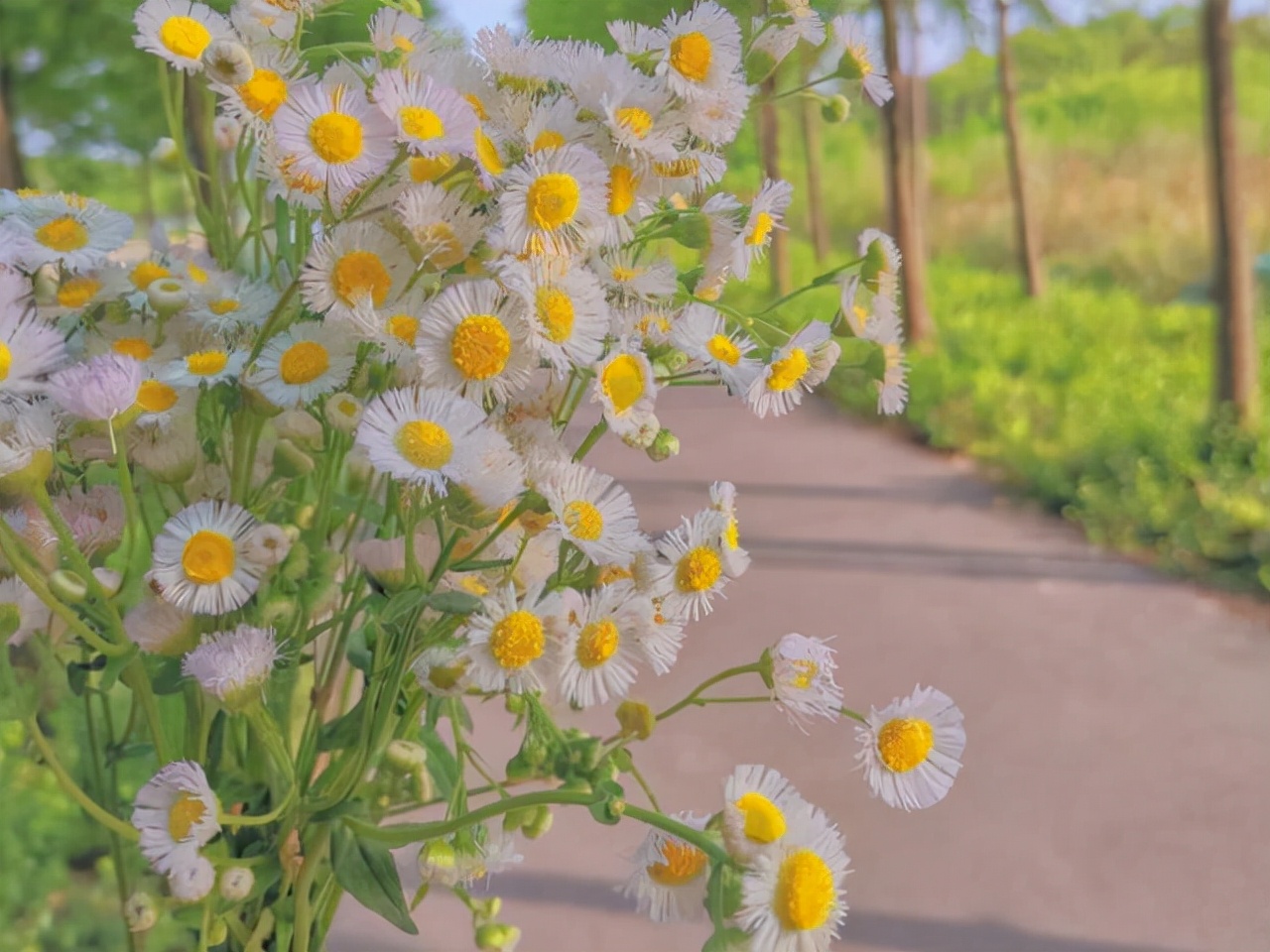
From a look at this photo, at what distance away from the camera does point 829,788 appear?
78 cm

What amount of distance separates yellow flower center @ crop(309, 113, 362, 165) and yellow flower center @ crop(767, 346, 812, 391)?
3.9 inches

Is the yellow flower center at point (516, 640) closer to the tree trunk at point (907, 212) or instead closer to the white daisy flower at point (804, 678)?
the white daisy flower at point (804, 678)

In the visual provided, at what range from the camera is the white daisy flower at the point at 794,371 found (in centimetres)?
23

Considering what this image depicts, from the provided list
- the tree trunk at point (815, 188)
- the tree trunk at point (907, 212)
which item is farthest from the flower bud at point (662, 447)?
the tree trunk at point (907, 212)

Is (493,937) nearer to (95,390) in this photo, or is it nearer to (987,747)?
(95,390)

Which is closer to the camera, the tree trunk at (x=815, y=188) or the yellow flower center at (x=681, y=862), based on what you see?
the yellow flower center at (x=681, y=862)

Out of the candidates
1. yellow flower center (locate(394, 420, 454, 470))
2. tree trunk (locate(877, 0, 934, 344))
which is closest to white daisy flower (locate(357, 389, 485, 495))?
yellow flower center (locate(394, 420, 454, 470))

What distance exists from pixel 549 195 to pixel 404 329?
0.04m

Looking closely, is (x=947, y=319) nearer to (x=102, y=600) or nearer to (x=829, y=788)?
(x=829, y=788)

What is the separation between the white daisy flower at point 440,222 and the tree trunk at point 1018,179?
5.57ft

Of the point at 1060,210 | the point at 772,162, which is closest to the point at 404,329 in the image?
the point at 772,162

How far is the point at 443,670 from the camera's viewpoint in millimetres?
225

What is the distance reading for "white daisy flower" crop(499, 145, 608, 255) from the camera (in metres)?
0.21

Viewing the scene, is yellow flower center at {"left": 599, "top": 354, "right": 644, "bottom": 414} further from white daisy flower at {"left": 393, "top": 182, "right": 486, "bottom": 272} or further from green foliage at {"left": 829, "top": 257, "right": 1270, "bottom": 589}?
green foliage at {"left": 829, "top": 257, "right": 1270, "bottom": 589}
